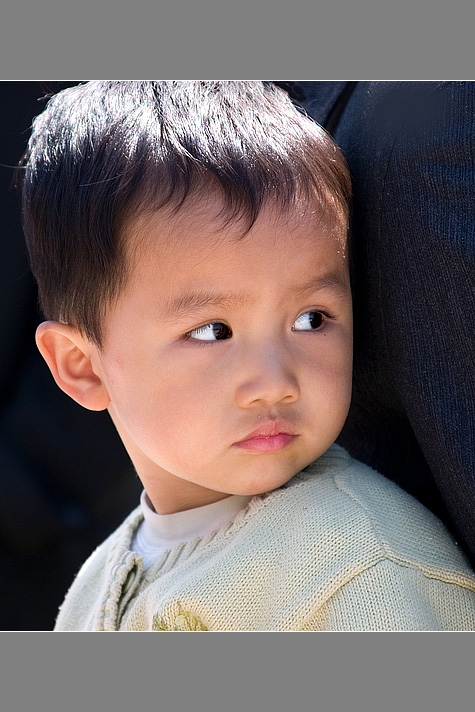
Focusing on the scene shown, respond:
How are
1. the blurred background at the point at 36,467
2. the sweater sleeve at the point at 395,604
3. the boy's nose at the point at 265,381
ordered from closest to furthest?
the sweater sleeve at the point at 395,604
the boy's nose at the point at 265,381
the blurred background at the point at 36,467

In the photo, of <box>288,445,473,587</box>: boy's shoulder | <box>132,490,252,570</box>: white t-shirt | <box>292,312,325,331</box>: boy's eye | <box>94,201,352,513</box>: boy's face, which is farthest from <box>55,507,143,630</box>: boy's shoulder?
<box>292,312,325,331</box>: boy's eye

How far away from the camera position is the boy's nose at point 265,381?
1127mm

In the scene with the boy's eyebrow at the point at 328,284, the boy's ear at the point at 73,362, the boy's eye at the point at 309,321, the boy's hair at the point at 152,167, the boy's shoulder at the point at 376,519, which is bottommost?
the boy's shoulder at the point at 376,519

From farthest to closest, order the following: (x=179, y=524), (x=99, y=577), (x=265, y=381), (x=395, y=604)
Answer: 1. (x=99, y=577)
2. (x=179, y=524)
3. (x=265, y=381)
4. (x=395, y=604)

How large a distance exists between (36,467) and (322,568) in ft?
3.81

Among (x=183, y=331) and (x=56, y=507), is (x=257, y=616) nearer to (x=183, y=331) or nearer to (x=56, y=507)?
(x=183, y=331)

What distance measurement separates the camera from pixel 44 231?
4.46 ft

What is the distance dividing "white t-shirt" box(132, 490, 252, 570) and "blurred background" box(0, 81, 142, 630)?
0.64 m

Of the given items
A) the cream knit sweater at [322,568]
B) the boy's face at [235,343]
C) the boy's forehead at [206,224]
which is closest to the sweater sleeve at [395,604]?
the cream knit sweater at [322,568]

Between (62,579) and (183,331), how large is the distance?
1188 mm

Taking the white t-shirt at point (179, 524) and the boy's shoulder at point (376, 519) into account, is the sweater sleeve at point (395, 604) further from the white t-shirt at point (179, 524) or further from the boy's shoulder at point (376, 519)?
the white t-shirt at point (179, 524)

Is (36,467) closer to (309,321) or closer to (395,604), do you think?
(309,321)

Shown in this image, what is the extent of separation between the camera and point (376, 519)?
111cm

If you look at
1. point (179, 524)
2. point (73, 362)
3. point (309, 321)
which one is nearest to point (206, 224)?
point (309, 321)
